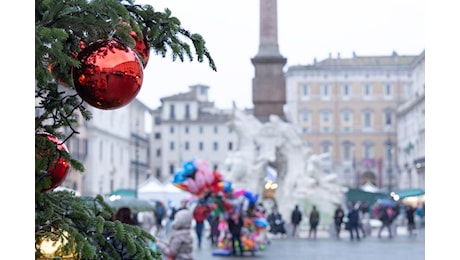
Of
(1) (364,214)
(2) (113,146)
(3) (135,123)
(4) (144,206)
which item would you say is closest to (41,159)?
(4) (144,206)

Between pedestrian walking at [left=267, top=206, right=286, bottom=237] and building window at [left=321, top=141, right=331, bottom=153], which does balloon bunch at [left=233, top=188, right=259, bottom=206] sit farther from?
building window at [left=321, top=141, right=331, bottom=153]

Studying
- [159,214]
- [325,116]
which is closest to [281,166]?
[159,214]

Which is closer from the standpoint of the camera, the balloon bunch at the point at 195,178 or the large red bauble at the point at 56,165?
the large red bauble at the point at 56,165

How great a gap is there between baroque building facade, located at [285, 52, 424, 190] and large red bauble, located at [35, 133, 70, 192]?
7096 cm

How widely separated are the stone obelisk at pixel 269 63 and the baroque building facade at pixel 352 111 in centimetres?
4313

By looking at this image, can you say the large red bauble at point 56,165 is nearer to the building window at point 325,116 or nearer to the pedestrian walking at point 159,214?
the pedestrian walking at point 159,214

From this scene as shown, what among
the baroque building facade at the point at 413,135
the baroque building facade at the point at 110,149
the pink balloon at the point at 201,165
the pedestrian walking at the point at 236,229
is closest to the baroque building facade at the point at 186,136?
the baroque building facade at the point at 110,149

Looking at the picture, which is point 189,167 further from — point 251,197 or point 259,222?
point 259,222

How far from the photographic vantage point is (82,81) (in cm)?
297

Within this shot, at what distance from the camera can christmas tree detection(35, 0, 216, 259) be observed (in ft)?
9.45

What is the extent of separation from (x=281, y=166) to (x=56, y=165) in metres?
29.5

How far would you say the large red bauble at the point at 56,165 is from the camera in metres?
3.05

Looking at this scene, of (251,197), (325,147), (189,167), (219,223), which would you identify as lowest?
(219,223)

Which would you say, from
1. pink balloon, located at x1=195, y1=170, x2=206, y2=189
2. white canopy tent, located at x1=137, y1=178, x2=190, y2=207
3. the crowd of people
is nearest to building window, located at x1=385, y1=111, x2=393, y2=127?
the crowd of people
